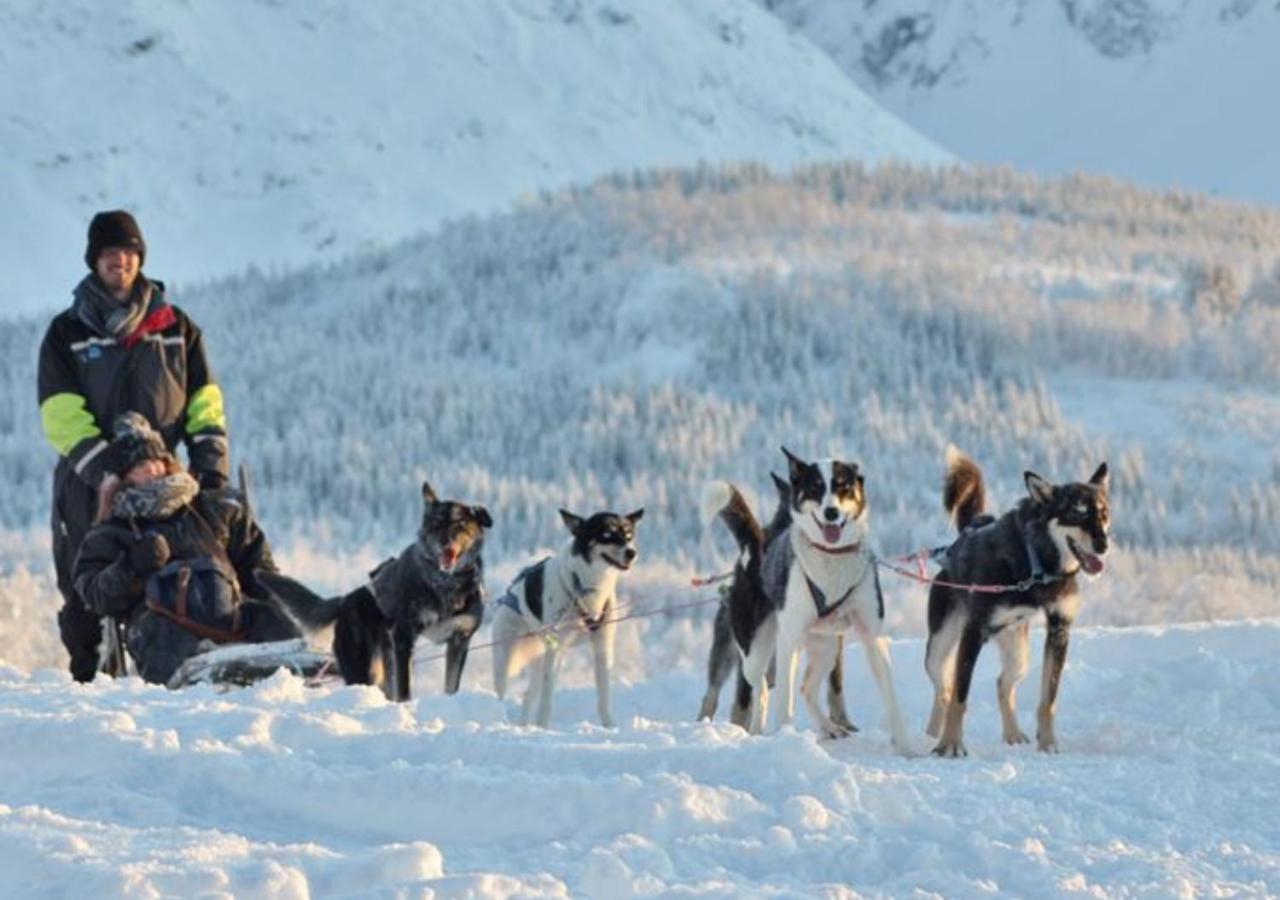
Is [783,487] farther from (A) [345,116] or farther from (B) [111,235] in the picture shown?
(A) [345,116]

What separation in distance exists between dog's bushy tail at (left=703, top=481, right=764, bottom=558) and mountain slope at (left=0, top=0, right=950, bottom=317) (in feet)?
307

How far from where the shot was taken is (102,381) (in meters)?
10.6

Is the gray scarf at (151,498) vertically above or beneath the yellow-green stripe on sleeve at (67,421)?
beneath

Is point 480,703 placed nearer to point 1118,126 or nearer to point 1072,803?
point 1072,803

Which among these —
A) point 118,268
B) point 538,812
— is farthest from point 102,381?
point 538,812

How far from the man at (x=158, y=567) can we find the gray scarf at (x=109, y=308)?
0.43m

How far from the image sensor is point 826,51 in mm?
193000

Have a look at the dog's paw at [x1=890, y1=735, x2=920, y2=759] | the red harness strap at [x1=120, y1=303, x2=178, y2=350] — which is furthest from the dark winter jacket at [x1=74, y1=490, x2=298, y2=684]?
the dog's paw at [x1=890, y1=735, x2=920, y2=759]

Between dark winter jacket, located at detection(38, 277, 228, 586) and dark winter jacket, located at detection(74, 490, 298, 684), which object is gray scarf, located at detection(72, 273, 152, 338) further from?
dark winter jacket, located at detection(74, 490, 298, 684)

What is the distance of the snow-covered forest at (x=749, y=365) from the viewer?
42.1 meters

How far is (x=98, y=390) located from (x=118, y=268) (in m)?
0.57

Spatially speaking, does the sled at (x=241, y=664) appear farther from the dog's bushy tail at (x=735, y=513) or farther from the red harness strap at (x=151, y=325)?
the dog's bushy tail at (x=735, y=513)

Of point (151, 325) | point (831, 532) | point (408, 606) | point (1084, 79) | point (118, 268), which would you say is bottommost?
point (408, 606)

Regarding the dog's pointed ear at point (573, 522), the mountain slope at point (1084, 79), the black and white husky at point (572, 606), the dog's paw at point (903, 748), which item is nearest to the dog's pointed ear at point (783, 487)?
the dog's paw at point (903, 748)
